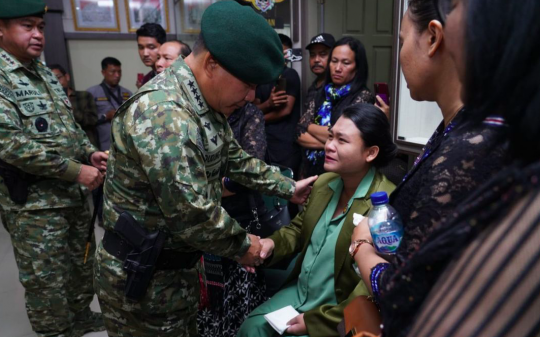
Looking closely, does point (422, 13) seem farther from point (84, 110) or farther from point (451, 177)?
point (84, 110)

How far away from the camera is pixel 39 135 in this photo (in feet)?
5.87

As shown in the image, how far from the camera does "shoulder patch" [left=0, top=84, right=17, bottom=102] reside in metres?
1.64

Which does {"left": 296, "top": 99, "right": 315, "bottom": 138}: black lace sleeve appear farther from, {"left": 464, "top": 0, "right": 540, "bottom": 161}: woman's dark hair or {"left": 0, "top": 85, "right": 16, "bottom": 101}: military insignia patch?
{"left": 464, "top": 0, "right": 540, "bottom": 161}: woman's dark hair

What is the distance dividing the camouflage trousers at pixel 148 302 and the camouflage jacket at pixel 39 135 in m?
0.77

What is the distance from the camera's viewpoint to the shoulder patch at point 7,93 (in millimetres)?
1645

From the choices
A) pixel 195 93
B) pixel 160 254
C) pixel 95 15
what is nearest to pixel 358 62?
pixel 195 93

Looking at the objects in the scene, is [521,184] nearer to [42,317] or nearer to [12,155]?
[12,155]

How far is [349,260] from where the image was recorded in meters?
1.35

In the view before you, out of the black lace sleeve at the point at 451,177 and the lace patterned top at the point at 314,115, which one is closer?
the black lace sleeve at the point at 451,177

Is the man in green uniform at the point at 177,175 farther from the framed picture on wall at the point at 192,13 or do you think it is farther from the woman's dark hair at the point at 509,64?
the framed picture on wall at the point at 192,13

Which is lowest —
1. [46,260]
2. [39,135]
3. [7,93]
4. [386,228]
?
[46,260]

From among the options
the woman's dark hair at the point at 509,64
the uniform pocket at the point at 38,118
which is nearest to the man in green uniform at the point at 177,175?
the woman's dark hair at the point at 509,64

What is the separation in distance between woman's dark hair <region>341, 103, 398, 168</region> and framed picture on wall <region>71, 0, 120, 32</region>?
473 cm

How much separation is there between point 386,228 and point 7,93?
70.0 inches
